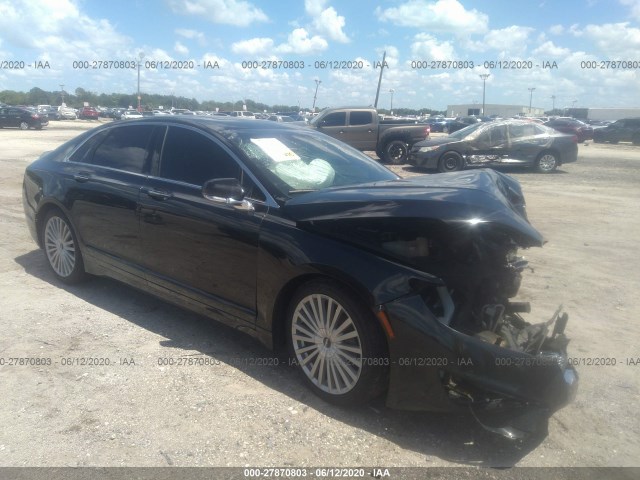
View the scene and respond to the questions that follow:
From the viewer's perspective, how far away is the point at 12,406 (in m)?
3.27

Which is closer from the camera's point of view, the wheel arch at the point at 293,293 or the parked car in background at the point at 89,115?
the wheel arch at the point at 293,293

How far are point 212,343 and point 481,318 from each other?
6.67 feet

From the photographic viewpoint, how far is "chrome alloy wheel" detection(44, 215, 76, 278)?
5164mm

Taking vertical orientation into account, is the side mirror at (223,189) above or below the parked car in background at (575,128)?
below

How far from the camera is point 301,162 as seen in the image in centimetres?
Answer: 412

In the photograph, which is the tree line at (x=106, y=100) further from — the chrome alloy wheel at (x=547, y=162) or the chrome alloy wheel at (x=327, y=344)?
the chrome alloy wheel at (x=327, y=344)

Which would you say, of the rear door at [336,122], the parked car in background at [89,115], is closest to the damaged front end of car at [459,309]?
the rear door at [336,122]

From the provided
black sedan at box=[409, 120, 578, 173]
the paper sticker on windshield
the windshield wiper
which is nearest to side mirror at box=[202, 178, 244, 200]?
the windshield wiper

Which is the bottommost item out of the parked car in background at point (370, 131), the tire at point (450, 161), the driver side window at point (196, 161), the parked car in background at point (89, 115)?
the driver side window at point (196, 161)

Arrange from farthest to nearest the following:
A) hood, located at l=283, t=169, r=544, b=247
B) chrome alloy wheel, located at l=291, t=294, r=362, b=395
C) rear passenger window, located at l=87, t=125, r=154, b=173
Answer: rear passenger window, located at l=87, t=125, r=154, b=173
chrome alloy wheel, located at l=291, t=294, r=362, b=395
hood, located at l=283, t=169, r=544, b=247

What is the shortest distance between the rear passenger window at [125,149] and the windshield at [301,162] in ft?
3.14

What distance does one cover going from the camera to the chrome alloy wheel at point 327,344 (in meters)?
3.18

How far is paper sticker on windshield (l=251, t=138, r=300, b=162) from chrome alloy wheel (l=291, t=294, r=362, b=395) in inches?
47.1

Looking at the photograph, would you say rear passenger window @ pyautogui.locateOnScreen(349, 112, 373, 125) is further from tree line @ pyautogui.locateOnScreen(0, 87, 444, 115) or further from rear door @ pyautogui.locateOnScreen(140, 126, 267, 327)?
tree line @ pyautogui.locateOnScreen(0, 87, 444, 115)
